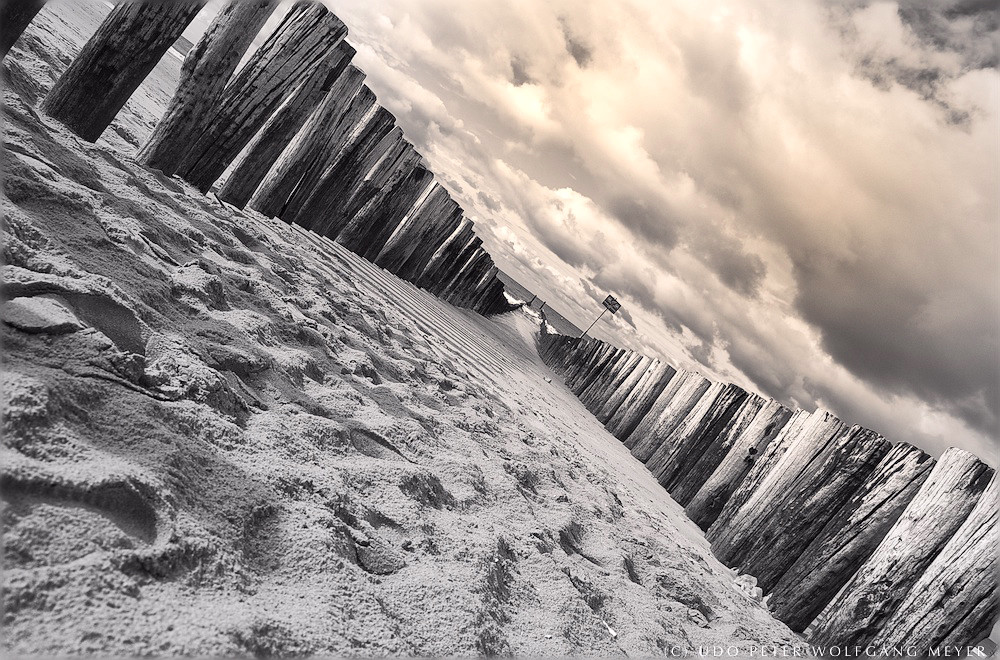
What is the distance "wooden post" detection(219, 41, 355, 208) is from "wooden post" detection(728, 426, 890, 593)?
13.0 ft

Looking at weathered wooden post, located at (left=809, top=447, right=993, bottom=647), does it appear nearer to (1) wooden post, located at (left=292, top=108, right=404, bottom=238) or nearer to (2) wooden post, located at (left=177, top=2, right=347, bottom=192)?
(2) wooden post, located at (left=177, top=2, right=347, bottom=192)

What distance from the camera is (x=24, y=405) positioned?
1149 millimetres

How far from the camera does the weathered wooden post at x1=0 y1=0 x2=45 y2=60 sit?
2082mm

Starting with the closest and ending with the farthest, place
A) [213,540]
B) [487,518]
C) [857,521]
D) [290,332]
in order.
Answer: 1. [213,540]
2. [487,518]
3. [290,332]
4. [857,521]

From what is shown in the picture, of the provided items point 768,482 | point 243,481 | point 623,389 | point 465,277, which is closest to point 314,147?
point 243,481

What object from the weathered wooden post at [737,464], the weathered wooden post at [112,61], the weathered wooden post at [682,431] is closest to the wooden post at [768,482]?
the weathered wooden post at [737,464]

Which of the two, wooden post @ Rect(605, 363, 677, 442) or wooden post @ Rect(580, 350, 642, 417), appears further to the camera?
wooden post @ Rect(580, 350, 642, 417)

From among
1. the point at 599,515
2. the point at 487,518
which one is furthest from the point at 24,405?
the point at 599,515

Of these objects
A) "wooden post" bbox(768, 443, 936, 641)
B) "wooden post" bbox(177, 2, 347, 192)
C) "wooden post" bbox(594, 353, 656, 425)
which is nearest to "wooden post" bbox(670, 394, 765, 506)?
"wooden post" bbox(768, 443, 936, 641)

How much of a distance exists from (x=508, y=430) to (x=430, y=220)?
4838mm

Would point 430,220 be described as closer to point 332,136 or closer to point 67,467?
point 332,136

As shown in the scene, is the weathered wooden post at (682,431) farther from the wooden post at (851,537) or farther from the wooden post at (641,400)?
the wooden post at (851,537)

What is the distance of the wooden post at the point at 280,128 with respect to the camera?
11.9ft

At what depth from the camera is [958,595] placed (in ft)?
7.80
